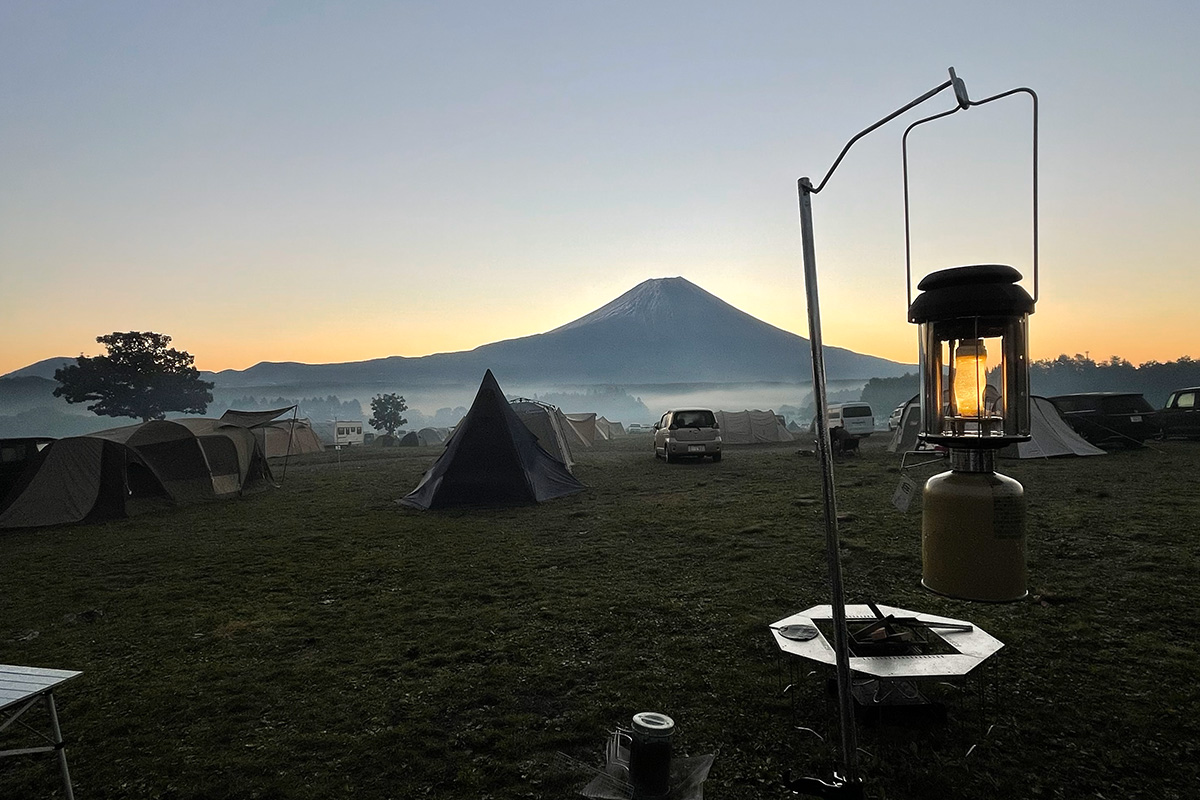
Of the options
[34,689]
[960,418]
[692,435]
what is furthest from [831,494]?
[692,435]

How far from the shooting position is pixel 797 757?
131 inches

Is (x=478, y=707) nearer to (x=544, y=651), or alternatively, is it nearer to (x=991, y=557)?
(x=544, y=651)

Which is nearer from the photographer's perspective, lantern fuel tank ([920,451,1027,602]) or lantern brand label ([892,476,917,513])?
lantern fuel tank ([920,451,1027,602])

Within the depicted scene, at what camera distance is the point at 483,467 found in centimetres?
1284

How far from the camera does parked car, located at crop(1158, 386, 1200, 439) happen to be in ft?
67.3

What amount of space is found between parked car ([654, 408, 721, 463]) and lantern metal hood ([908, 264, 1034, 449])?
18.3 metres

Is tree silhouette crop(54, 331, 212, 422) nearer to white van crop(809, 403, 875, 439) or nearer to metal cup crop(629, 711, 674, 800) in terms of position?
white van crop(809, 403, 875, 439)

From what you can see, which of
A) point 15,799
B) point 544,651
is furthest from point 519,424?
point 15,799

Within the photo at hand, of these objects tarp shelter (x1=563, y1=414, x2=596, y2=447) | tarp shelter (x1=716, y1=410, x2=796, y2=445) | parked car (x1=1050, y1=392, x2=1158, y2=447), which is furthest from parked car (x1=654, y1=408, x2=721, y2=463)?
tarp shelter (x1=563, y1=414, x2=596, y2=447)

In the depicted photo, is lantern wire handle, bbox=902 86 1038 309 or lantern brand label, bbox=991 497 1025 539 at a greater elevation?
lantern wire handle, bbox=902 86 1038 309

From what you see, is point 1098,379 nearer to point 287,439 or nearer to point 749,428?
point 749,428

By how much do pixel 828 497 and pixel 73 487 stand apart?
650 inches

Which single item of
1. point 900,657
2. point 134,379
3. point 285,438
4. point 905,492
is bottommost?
point 900,657

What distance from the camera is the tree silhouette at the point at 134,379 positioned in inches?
1903
